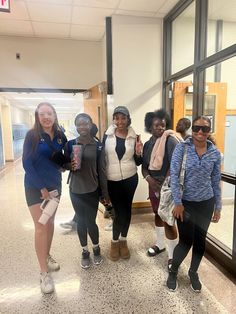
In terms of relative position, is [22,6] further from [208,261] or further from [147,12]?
[208,261]

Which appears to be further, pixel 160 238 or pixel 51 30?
pixel 51 30

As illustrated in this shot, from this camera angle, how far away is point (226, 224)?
3.09 m

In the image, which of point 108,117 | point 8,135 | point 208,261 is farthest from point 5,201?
point 8,135

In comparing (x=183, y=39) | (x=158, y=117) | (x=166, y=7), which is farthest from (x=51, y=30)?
(x=158, y=117)

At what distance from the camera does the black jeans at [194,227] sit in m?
1.72

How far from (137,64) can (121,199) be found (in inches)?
80.2

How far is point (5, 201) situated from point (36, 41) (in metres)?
2.84

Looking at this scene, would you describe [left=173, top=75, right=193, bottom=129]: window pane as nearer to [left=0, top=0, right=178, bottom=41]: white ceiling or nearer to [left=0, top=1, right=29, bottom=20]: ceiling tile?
[left=0, top=0, right=178, bottom=41]: white ceiling

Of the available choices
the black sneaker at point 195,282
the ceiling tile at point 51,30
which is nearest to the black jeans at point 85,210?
the black sneaker at point 195,282

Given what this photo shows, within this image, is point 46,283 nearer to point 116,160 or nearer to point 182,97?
point 116,160

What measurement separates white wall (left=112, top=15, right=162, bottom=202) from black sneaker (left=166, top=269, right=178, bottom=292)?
2028 mm

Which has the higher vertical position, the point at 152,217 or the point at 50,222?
the point at 50,222

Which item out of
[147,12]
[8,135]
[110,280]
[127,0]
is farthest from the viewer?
[8,135]

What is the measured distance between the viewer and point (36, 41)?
3826 mm
